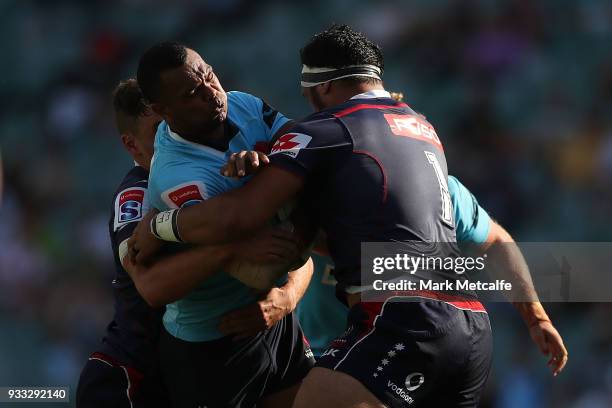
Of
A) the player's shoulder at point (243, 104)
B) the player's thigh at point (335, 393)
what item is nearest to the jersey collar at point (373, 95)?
the player's shoulder at point (243, 104)

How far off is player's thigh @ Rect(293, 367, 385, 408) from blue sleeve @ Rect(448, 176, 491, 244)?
1.44 m

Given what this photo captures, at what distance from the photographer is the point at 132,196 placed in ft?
16.8

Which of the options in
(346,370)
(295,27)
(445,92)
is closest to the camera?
(346,370)

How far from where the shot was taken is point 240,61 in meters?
12.2

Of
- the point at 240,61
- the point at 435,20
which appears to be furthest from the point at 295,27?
the point at 435,20

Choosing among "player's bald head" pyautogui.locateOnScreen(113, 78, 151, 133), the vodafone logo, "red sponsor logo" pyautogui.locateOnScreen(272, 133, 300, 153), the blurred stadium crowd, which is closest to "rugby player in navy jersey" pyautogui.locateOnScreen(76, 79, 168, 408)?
"player's bald head" pyautogui.locateOnScreen(113, 78, 151, 133)

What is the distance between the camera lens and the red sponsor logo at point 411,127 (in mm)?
4363

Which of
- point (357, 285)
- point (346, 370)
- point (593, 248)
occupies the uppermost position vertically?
point (357, 285)

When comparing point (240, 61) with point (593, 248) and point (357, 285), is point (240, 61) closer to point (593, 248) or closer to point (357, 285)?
point (593, 248)

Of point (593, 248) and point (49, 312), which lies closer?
point (593, 248)

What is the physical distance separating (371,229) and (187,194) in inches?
32.0

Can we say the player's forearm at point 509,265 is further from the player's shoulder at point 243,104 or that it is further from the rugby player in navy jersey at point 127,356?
the rugby player in navy jersey at point 127,356

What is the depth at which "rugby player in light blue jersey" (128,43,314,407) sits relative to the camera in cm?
454

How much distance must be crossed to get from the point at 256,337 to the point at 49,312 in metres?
6.64
